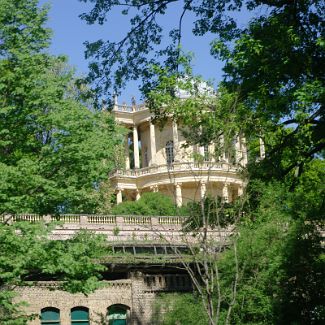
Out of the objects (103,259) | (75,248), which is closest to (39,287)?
(103,259)

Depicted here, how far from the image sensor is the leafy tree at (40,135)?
18641mm

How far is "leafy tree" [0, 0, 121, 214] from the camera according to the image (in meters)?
18.6

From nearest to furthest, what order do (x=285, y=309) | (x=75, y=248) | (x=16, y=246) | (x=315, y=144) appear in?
1. (x=315, y=144)
2. (x=16, y=246)
3. (x=75, y=248)
4. (x=285, y=309)

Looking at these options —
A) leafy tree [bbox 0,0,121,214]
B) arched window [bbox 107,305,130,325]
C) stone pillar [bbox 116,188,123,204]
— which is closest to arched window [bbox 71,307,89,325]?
arched window [bbox 107,305,130,325]

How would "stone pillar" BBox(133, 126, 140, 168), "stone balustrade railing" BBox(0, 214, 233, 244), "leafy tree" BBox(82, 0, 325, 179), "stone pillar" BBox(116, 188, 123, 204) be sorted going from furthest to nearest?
1. "stone pillar" BBox(133, 126, 140, 168)
2. "stone pillar" BBox(116, 188, 123, 204)
3. "stone balustrade railing" BBox(0, 214, 233, 244)
4. "leafy tree" BBox(82, 0, 325, 179)

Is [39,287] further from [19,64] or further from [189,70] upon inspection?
[189,70]

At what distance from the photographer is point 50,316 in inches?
1035

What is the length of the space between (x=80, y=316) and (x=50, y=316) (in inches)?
46.2

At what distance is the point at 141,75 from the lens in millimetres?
14188

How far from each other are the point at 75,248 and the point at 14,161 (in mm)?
2835

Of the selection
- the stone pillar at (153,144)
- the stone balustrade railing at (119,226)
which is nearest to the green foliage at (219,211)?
the stone balustrade railing at (119,226)

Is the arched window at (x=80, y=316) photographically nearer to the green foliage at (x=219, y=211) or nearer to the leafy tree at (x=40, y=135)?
the leafy tree at (x=40, y=135)

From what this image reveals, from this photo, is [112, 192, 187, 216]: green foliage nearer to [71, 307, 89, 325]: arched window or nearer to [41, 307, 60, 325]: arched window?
[71, 307, 89, 325]: arched window

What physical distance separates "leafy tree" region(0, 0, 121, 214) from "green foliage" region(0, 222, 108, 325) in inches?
29.7
